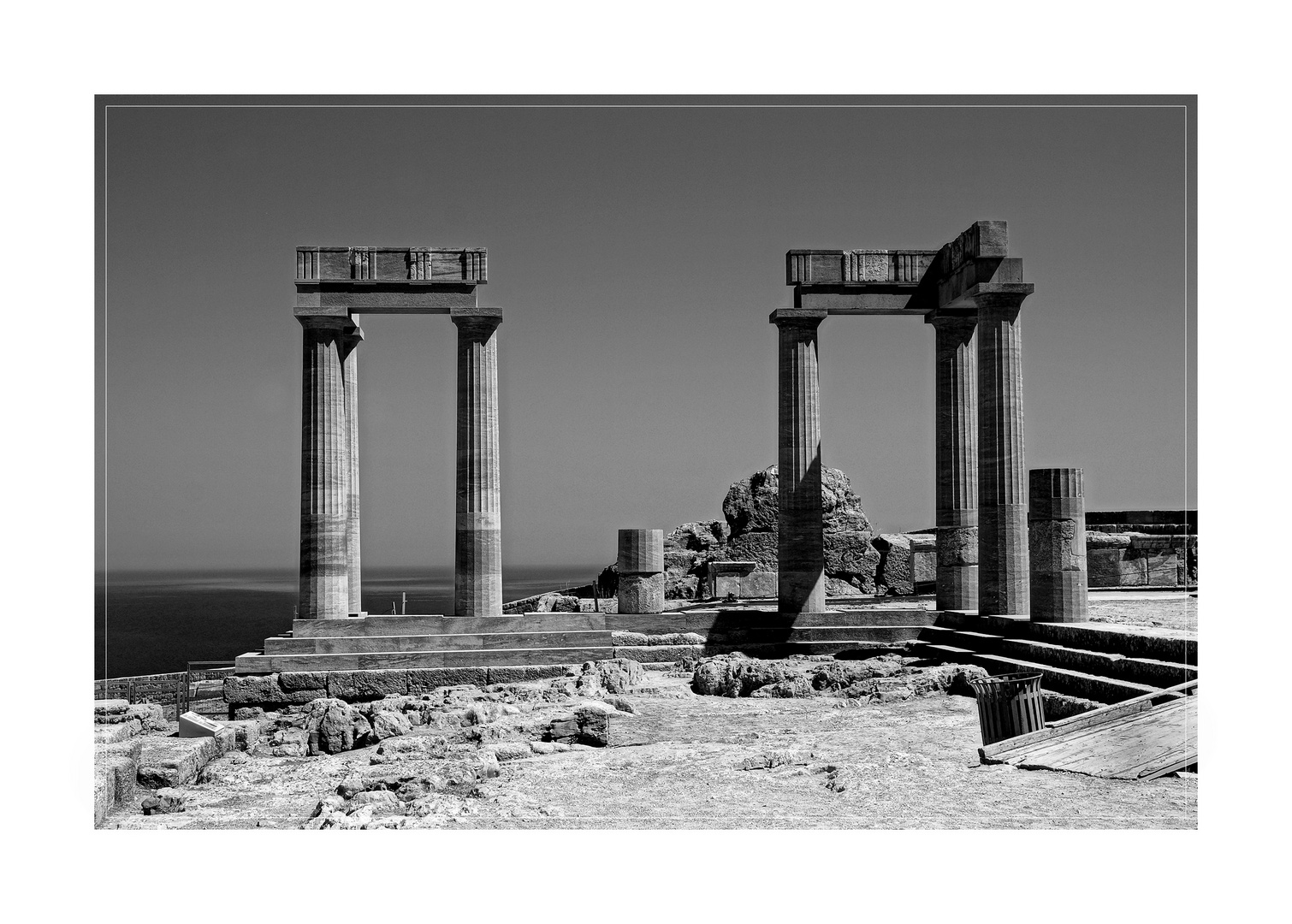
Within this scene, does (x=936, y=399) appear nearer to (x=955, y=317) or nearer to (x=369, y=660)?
(x=955, y=317)

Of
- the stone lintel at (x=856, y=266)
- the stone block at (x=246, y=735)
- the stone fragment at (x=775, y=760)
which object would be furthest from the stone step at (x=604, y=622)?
the stone fragment at (x=775, y=760)

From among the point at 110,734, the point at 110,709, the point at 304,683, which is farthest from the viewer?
the point at 304,683

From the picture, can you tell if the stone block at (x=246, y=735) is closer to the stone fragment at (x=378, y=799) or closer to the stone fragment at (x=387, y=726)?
the stone fragment at (x=387, y=726)

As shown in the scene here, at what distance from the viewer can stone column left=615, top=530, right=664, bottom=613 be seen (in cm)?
2498

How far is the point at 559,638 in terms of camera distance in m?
22.5

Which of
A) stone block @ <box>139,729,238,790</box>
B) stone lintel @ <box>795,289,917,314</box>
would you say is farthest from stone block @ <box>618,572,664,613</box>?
stone block @ <box>139,729,238,790</box>

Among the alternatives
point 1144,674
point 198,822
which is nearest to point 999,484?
point 1144,674

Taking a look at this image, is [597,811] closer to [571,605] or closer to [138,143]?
[138,143]

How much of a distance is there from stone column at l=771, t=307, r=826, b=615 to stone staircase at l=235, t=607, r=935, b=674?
621 mm

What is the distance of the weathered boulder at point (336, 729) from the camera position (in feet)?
54.3

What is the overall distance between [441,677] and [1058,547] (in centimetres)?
1103

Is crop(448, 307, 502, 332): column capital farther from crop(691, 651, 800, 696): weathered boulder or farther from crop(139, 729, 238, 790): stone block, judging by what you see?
crop(139, 729, 238, 790): stone block

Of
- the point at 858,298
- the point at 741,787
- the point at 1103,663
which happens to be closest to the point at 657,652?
the point at 858,298

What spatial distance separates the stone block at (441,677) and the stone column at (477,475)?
88.9 inches
